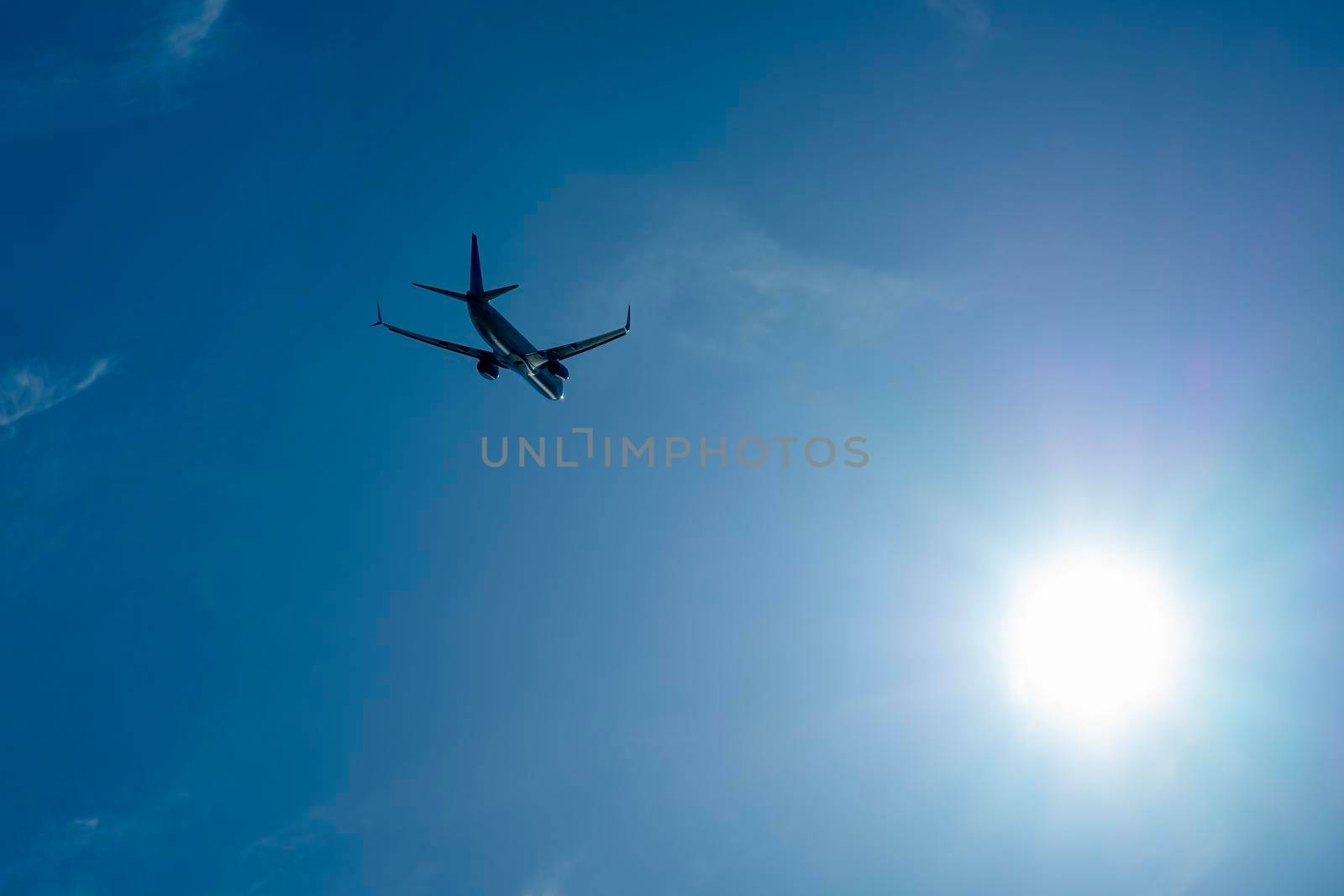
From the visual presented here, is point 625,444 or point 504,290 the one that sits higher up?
point 625,444

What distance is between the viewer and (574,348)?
7638cm

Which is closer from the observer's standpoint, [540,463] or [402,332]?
[402,332]

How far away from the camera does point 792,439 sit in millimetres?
103688

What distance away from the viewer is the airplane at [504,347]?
6931 cm

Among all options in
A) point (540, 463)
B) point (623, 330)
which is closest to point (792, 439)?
point (540, 463)

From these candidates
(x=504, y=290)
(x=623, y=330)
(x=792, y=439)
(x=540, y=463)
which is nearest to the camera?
(x=504, y=290)

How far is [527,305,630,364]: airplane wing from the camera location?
73.8 metres

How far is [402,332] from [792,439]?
4849 centimetres

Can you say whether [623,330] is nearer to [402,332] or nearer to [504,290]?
[504,290]

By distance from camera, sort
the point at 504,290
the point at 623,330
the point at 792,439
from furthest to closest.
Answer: the point at 792,439 → the point at 623,330 → the point at 504,290

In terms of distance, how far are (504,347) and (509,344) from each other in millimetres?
528

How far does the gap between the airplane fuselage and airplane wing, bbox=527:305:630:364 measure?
83cm

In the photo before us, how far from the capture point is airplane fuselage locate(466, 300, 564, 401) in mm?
69438

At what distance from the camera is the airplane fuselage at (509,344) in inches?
2734
